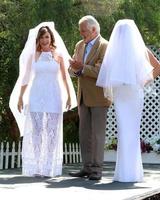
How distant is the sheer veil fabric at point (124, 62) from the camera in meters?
5.63

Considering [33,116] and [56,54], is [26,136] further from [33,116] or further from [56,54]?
[56,54]

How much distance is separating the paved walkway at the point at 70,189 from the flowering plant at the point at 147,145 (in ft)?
14.7

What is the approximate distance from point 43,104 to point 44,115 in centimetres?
11

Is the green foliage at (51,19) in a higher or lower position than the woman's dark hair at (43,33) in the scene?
higher

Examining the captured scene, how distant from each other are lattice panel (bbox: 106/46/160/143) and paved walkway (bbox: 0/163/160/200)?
5.07m

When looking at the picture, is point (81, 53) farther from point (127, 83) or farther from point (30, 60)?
point (127, 83)

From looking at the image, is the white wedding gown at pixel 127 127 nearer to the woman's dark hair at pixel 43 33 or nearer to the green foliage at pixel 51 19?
the woman's dark hair at pixel 43 33

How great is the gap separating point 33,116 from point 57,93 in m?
0.34

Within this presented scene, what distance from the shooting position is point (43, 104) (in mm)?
6211

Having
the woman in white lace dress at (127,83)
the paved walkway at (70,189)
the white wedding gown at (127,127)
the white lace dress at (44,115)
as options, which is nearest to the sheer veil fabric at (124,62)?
the woman in white lace dress at (127,83)

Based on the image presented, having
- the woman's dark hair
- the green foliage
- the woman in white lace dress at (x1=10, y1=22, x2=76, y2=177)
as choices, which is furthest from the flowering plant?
the woman's dark hair

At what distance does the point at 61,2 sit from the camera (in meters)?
8.43

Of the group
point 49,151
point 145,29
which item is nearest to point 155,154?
point 145,29

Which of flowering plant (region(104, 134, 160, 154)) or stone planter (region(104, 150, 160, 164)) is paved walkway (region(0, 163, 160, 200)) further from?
flowering plant (region(104, 134, 160, 154))
